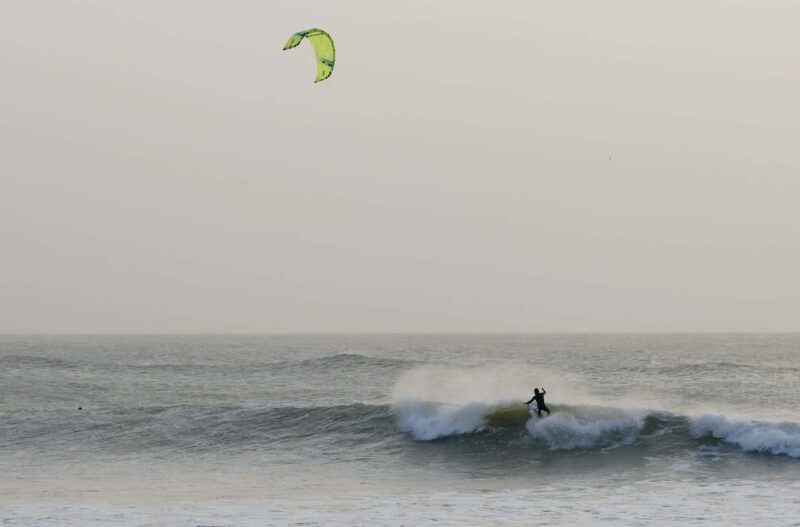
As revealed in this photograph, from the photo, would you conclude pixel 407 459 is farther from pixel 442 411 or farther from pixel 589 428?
pixel 589 428

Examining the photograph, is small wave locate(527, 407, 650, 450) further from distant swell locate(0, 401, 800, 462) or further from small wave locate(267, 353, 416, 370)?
small wave locate(267, 353, 416, 370)

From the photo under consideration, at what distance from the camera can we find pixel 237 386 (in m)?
39.6

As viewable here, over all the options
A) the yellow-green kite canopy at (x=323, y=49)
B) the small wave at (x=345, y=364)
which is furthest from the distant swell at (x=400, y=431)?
the small wave at (x=345, y=364)

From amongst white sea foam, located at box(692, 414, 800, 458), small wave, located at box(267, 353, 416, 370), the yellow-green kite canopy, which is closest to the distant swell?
white sea foam, located at box(692, 414, 800, 458)

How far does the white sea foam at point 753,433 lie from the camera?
19.1 metres

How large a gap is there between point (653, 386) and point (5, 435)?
22.2 m

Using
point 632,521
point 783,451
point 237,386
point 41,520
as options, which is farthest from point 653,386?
point 41,520

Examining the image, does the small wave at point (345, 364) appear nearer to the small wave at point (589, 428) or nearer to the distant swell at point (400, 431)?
the distant swell at point (400, 431)

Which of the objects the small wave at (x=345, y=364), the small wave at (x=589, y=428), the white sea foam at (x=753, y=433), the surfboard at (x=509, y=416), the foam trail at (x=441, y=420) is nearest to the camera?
the white sea foam at (x=753, y=433)

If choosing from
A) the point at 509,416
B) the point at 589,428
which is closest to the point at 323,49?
the point at 509,416

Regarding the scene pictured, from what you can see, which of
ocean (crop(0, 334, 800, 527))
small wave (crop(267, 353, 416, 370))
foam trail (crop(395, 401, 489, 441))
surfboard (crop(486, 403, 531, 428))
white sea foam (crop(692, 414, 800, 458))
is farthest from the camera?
small wave (crop(267, 353, 416, 370))

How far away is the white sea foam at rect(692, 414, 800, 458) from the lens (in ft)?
62.5

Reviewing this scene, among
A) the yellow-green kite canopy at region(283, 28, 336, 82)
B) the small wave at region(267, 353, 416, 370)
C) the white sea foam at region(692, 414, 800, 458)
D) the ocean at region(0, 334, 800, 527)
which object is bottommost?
the ocean at region(0, 334, 800, 527)

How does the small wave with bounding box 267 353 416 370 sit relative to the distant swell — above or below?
above
